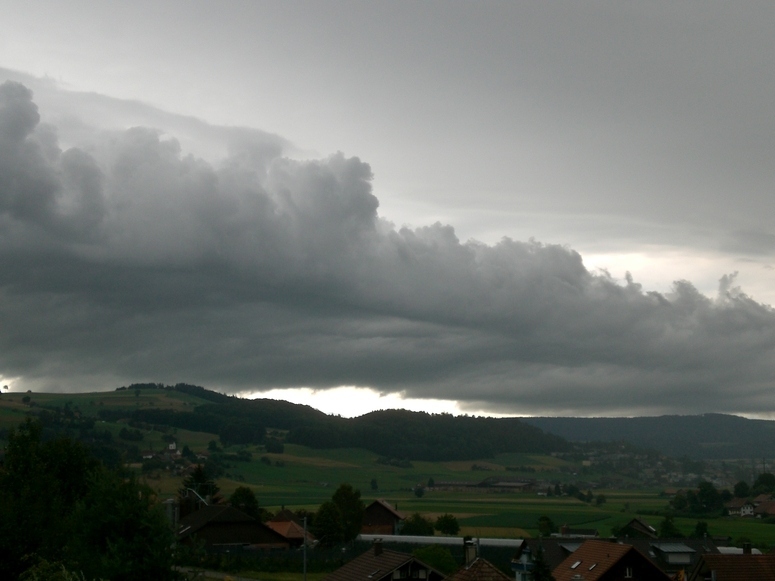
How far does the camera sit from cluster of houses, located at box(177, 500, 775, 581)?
44.6 meters

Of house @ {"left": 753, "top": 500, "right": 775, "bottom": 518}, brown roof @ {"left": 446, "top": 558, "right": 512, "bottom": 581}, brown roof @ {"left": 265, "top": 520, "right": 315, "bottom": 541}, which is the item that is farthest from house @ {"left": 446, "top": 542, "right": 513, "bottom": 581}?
house @ {"left": 753, "top": 500, "right": 775, "bottom": 518}

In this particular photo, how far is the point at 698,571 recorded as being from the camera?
53.9 metres

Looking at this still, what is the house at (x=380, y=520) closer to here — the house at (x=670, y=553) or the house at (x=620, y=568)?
the house at (x=670, y=553)

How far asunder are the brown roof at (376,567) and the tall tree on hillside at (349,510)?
139 feet

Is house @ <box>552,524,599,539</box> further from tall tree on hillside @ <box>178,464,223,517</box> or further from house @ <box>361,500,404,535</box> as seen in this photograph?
tall tree on hillside @ <box>178,464,223,517</box>

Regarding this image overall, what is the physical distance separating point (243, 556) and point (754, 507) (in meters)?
93.4

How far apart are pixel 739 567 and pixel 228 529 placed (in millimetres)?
42256

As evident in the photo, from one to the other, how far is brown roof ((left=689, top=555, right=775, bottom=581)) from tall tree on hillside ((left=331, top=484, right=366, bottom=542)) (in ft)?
143

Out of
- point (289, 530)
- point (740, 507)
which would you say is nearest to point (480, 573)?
point (289, 530)

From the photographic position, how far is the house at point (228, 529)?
76.9 m

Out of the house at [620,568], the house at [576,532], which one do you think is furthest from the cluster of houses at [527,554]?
the house at [576,532]

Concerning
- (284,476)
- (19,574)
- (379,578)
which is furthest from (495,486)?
(19,574)

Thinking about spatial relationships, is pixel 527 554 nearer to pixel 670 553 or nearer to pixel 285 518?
pixel 670 553

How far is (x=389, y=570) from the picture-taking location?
4394 cm
